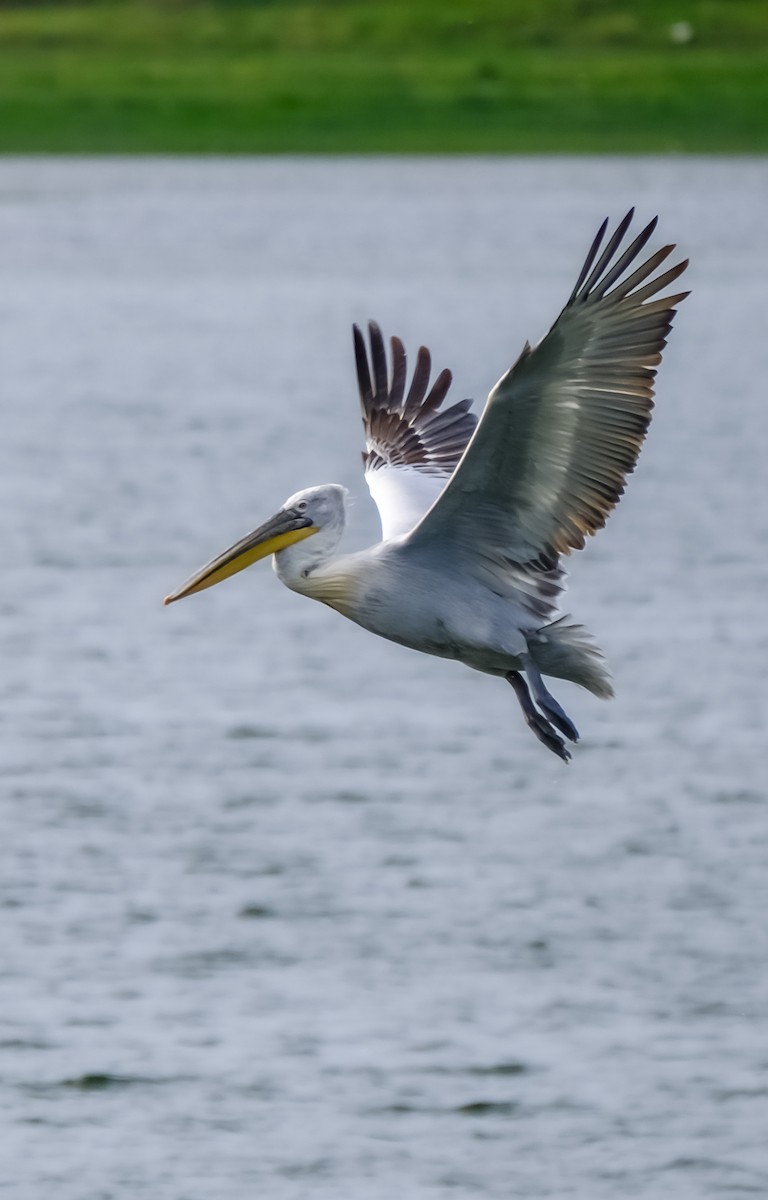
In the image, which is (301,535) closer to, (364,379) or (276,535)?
(276,535)

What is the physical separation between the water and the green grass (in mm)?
20449

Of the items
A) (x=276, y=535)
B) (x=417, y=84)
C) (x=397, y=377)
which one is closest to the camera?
(x=276, y=535)

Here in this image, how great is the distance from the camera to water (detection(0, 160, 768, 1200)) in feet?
34.3

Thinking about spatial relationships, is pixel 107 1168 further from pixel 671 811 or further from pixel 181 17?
pixel 181 17

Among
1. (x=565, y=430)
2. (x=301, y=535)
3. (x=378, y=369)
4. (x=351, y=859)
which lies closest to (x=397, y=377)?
(x=378, y=369)

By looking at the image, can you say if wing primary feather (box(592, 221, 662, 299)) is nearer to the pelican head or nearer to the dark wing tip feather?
the pelican head

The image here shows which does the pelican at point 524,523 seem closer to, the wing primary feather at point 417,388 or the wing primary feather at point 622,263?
the wing primary feather at point 622,263

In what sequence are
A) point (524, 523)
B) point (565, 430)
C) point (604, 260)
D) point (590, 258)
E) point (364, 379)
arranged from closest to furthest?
point (590, 258), point (604, 260), point (565, 430), point (524, 523), point (364, 379)

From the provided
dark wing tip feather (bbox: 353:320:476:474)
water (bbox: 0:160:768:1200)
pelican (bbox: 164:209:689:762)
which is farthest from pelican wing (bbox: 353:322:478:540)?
water (bbox: 0:160:768:1200)

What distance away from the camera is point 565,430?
7.04 m

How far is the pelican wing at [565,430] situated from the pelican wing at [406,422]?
3.38ft

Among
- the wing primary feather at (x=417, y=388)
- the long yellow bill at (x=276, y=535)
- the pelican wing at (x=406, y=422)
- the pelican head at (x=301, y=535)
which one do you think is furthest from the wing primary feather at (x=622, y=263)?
the wing primary feather at (x=417, y=388)

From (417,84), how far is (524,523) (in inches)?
1744

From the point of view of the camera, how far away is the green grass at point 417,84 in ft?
159
